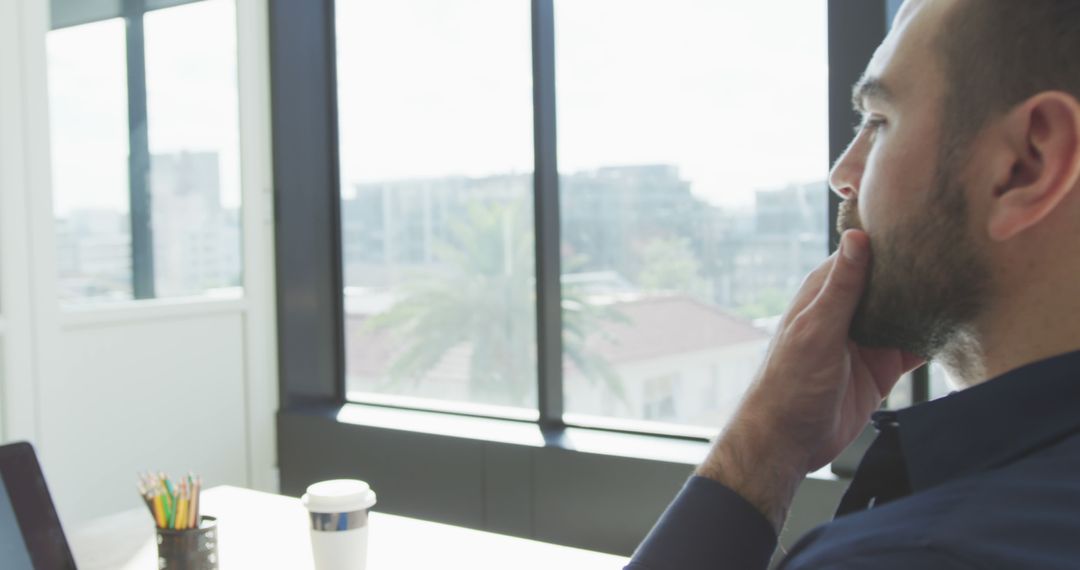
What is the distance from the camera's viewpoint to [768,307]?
264cm

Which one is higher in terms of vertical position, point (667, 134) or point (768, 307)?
point (667, 134)

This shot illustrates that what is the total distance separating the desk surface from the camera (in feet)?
4.73

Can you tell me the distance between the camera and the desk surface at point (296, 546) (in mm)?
1442

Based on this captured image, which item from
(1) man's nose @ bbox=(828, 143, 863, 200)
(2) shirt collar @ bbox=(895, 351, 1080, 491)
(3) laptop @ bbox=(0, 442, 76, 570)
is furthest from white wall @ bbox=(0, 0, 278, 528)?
(2) shirt collar @ bbox=(895, 351, 1080, 491)

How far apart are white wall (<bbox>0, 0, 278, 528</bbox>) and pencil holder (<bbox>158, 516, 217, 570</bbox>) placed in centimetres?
148

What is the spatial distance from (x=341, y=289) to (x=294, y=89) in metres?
0.77

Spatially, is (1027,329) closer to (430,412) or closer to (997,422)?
(997,422)

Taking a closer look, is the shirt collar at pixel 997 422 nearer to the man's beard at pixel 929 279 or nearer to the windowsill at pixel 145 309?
the man's beard at pixel 929 279

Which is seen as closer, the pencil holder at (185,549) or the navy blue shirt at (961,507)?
the navy blue shirt at (961,507)

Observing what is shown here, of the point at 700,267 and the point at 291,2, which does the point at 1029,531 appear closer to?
the point at 700,267

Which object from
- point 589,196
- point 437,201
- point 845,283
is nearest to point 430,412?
point 437,201

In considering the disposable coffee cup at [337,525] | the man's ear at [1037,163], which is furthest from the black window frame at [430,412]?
the man's ear at [1037,163]

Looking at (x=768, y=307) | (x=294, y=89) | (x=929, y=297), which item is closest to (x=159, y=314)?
(x=294, y=89)

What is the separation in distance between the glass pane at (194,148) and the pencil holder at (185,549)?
204 cm
